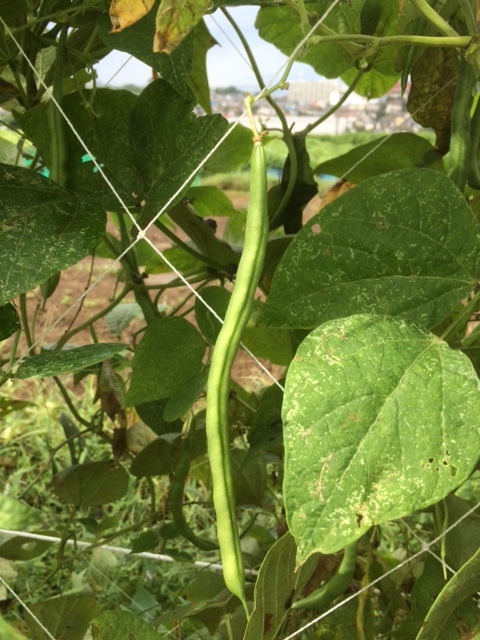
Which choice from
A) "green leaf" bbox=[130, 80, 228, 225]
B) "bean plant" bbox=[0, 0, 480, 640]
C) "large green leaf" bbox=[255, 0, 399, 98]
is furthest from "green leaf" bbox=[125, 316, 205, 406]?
"large green leaf" bbox=[255, 0, 399, 98]

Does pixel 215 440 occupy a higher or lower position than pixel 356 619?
higher

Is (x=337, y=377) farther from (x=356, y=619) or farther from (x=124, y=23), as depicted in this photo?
(x=356, y=619)

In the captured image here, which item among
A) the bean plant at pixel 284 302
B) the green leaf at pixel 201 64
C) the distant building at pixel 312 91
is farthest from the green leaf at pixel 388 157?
the distant building at pixel 312 91

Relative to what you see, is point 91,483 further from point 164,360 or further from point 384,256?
point 384,256

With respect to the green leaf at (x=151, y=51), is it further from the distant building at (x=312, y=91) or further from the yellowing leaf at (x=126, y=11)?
the distant building at (x=312, y=91)

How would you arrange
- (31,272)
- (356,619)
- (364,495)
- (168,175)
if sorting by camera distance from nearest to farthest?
Result: (364,495) → (31,272) → (168,175) → (356,619)

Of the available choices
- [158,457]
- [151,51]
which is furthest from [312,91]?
[151,51]

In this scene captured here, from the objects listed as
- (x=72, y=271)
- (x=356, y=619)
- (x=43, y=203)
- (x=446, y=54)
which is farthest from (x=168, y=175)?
(x=72, y=271)
